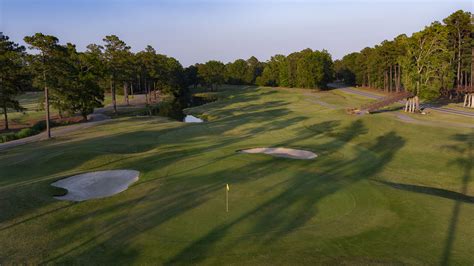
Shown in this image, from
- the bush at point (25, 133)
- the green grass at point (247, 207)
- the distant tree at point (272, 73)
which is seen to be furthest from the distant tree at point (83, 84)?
the distant tree at point (272, 73)

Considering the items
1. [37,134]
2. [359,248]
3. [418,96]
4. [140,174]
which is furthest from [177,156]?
[418,96]

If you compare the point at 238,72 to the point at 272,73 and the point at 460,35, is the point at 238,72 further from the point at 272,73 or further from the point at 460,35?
the point at 460,35

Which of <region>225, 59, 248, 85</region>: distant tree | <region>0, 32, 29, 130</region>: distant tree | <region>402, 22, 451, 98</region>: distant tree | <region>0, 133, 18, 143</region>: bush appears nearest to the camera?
<region>0, 133, 18, 143</region>: bush

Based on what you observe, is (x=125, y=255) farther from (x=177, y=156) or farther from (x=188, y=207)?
(x=177, y=156)

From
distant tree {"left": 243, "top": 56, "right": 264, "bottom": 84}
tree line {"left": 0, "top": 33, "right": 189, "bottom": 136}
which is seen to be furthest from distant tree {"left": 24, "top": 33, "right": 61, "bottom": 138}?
distant tree {"left": 243, "top": 56, "right": 264, "bottom": 84}

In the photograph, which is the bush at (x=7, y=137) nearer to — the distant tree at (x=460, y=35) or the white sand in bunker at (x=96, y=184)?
the white sand in bunker at (x=96, y=184)

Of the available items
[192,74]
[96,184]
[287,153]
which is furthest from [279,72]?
[96,184]

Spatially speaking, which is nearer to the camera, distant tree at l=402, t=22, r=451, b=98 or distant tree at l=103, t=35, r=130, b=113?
distant tree at l=402, t=22, r=451, b=98

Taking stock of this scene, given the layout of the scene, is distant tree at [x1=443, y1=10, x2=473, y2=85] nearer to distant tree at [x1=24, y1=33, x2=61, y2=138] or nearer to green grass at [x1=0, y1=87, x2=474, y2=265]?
green grass at [x1=0, y1=87, x2=474, y2=265]
